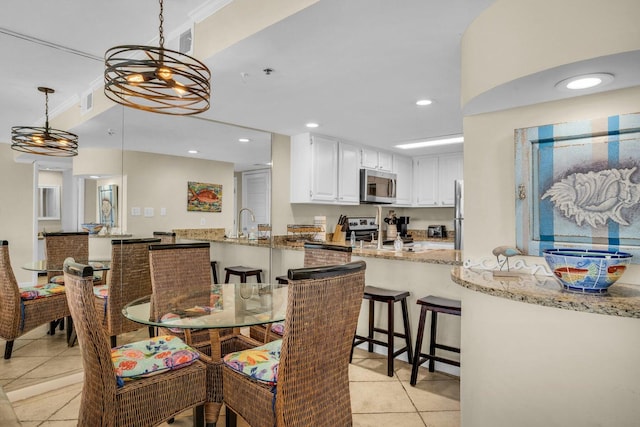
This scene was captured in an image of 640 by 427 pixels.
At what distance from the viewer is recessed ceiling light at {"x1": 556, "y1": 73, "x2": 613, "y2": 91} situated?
1.49m

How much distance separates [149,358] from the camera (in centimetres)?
164

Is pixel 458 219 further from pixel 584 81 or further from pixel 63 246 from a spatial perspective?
pixel 63 246

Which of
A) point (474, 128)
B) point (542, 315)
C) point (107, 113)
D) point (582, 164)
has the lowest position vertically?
point (542, 315)

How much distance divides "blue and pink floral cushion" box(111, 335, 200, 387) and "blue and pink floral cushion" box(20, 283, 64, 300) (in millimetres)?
1091

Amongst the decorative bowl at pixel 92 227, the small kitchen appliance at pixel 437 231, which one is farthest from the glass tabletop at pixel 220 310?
the small kitchen appliance at pixel 437 231

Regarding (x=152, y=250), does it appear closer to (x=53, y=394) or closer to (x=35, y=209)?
(x=35, y=209)

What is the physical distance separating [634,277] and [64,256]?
10.7ft

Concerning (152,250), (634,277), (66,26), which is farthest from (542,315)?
(66,26)

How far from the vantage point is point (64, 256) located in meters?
2.42

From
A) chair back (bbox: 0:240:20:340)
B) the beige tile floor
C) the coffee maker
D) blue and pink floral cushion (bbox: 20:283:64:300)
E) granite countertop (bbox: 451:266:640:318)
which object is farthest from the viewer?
the coffee maker

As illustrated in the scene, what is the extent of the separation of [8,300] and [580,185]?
332 centimetres

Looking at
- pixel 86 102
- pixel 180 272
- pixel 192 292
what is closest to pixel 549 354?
pixel 192 292

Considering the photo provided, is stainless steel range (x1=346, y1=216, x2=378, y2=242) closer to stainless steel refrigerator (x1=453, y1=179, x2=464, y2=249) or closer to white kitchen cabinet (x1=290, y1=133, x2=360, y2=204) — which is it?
white kitchen cabinet (x1=290, y1=133, x2=360, y2=204)

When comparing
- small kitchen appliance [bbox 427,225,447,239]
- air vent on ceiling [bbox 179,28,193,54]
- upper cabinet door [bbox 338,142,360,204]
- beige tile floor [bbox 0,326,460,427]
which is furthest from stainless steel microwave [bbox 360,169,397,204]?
air vent on ceiling [bbox 179,28,193,54]
